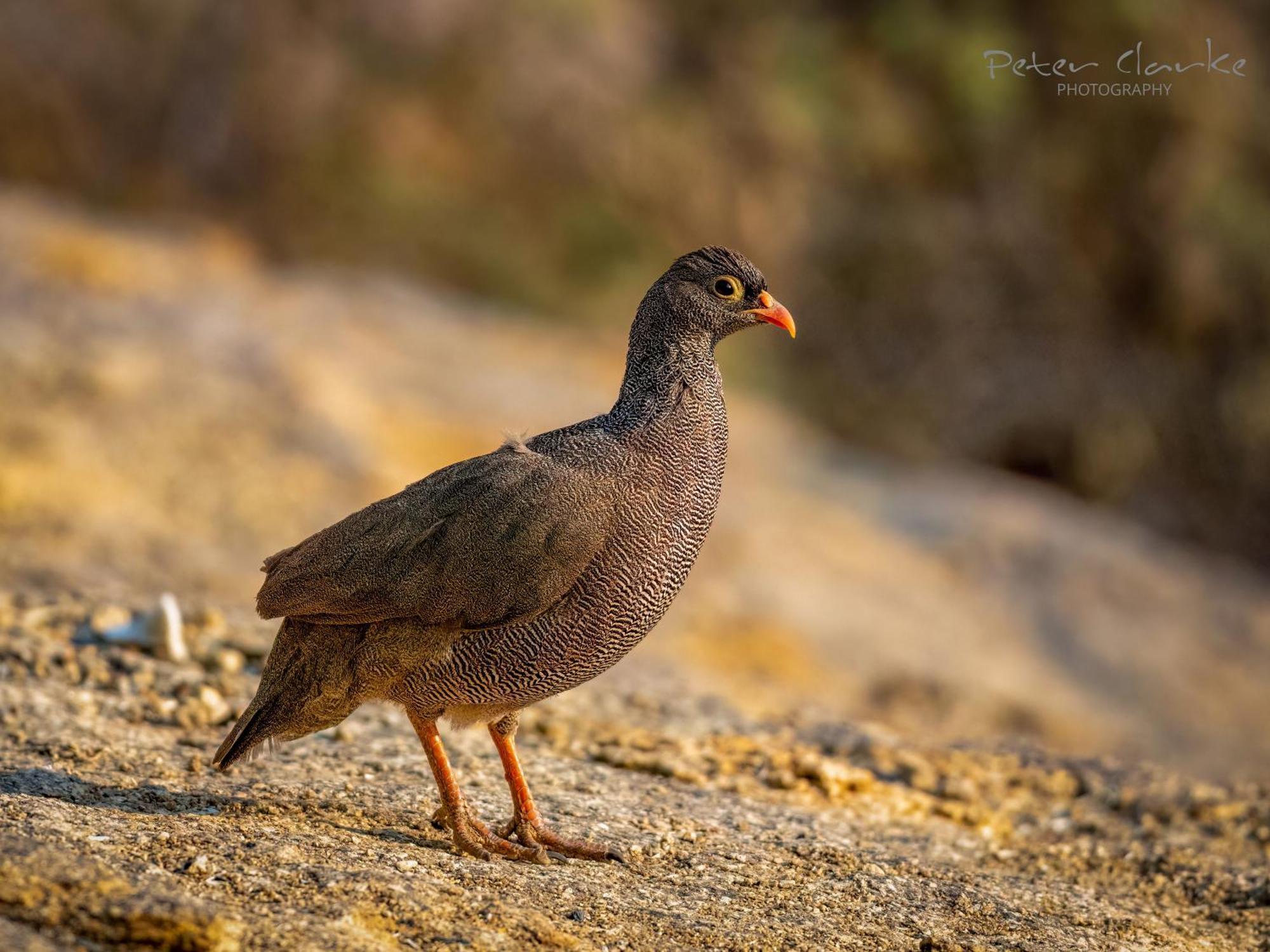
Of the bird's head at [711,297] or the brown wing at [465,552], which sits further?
the bird's head at [711,297]

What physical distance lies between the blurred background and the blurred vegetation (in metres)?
0.07

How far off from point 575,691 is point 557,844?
9.21ft

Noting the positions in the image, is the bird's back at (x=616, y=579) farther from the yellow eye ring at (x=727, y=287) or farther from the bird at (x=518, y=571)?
the yellow eye ring at (x=727, y=287)

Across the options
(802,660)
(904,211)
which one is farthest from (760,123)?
(802,660)

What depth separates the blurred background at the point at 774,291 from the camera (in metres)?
13.0

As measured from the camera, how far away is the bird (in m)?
5.32

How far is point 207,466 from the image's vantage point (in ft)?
41.7

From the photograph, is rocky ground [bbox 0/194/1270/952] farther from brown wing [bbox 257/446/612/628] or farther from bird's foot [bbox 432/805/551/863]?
brown wing [bbox 257/446/612/628]

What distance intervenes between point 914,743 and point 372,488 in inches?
246

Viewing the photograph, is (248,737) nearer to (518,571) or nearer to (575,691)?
(518,571)

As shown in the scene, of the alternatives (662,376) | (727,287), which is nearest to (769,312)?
(727,287)

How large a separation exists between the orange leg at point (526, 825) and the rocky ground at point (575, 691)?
0.38 ft

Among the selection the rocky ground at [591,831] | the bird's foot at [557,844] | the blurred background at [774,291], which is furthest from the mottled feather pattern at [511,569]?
the blurred background at [774,291]
